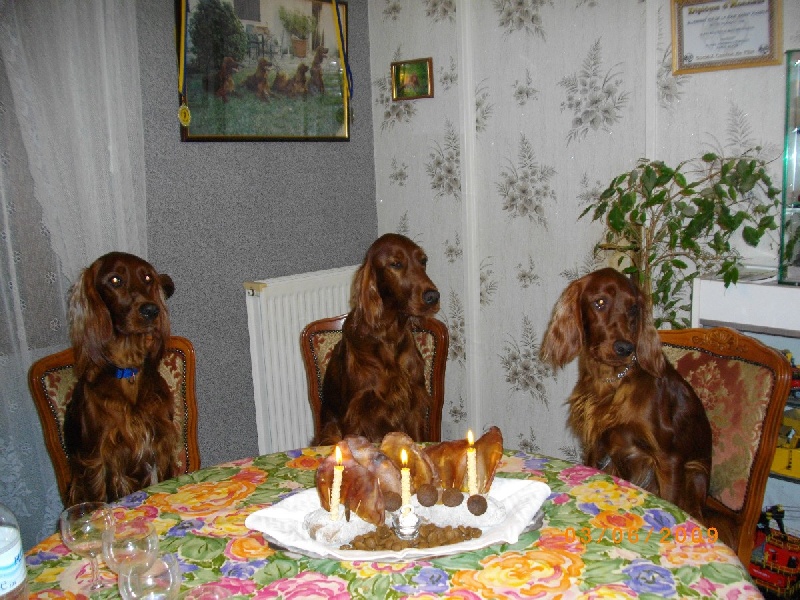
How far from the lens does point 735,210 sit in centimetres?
261

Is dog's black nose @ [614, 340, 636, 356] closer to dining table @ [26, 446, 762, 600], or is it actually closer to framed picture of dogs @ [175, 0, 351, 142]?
dining table @ [26, 446, 762, 600]

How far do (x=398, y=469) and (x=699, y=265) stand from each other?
1711 millimetres

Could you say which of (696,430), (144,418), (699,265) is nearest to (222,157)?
(144,418)

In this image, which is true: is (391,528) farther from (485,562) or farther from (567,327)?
(567,327)

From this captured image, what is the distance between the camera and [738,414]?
6.20 ft

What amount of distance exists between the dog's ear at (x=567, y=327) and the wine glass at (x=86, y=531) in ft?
3.95

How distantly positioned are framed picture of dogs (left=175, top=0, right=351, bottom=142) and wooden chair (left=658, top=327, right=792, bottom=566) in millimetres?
1963

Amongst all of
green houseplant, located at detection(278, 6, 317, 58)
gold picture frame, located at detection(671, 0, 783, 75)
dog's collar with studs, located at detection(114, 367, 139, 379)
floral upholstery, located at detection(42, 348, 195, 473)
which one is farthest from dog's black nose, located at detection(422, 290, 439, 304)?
green houseplant, located at detection(278, 6, 317, 58)

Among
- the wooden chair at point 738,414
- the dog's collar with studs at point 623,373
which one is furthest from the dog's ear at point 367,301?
the wooden chair at point 738,414

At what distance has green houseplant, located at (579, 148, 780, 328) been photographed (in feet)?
7.87

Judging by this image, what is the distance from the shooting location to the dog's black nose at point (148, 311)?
83.0 inches

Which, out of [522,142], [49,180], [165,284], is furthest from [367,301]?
[522,142]

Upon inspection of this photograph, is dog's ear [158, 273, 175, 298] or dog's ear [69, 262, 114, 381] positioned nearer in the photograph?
dog's ear [69, 262, 114, 381]
